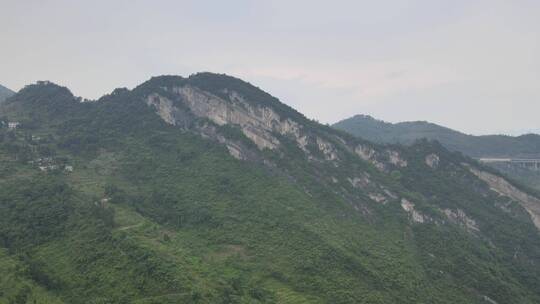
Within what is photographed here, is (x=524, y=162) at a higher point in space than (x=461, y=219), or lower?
higher

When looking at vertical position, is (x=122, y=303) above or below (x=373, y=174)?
below

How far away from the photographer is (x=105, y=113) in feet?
391

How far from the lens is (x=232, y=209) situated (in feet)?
270

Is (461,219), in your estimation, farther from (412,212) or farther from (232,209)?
(232,209)

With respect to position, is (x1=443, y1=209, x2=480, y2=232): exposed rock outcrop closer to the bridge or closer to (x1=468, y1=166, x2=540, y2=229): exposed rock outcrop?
(x1=468, y1=166, x2=540, y2=229): exposed rock outcrop

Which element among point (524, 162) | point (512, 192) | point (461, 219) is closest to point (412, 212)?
point (461, 219)

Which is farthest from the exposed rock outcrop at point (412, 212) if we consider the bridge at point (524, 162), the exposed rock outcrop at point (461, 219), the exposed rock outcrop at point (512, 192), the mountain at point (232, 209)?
the bridge at point (524, 162)

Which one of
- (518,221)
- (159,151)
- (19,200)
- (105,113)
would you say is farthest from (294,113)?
(19,200)

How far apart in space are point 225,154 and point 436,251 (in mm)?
46664

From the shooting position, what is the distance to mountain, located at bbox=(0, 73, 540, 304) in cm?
5834

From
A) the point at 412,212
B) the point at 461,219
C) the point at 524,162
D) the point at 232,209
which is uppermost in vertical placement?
the point at 524,162

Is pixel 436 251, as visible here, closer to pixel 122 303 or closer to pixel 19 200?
pixel 122 303

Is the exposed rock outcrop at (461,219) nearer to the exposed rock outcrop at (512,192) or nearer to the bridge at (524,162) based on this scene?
the exposed rock outcrop at (512,192)

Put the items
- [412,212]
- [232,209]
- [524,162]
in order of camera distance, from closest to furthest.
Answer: [232,209]
[412,212]
[524,162]
